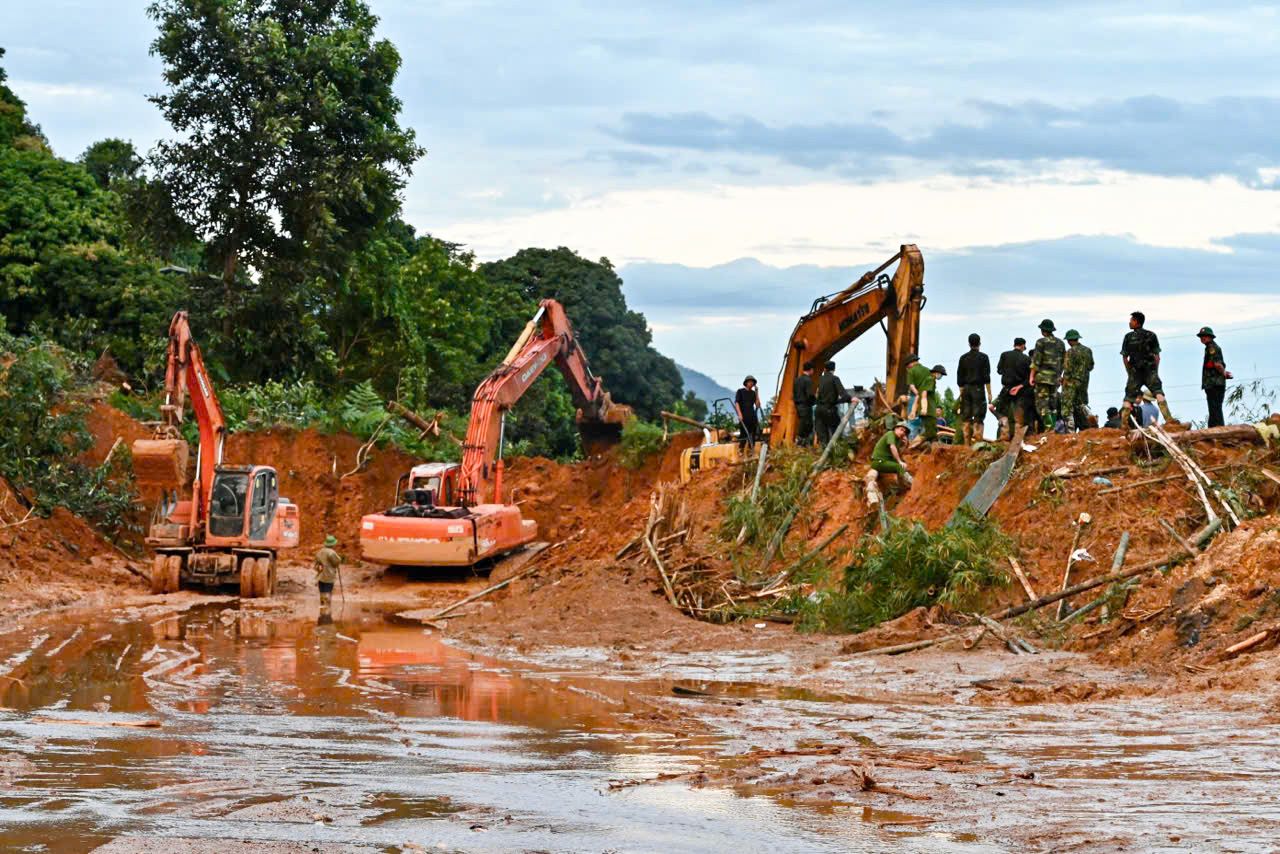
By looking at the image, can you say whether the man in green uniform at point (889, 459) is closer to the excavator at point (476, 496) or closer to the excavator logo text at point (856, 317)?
the excavator logo text at point (856, 317)

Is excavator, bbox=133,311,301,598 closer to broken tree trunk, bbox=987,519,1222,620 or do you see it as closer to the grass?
the grass

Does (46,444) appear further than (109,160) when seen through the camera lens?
No

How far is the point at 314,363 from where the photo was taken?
43.3 m

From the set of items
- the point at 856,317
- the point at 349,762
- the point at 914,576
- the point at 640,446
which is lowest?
the point at 349,762

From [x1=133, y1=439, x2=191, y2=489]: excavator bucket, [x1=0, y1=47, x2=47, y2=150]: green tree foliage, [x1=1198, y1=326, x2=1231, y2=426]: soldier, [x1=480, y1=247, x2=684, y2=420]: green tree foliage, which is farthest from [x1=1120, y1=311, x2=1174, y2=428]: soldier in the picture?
[x1=480, y1=247, x2=684, y2=420]: green tree foliage

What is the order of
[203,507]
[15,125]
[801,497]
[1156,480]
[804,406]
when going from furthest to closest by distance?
[15,125] → [804,406] → [203,507] → [801,497] → [1156,480]

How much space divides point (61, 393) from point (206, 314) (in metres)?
6.82

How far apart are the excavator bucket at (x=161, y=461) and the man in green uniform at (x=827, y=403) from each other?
1053 centimetres

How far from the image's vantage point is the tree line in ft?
131

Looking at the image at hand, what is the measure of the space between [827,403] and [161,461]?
10973 millimetres

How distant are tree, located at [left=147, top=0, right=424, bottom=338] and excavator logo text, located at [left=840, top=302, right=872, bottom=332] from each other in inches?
585

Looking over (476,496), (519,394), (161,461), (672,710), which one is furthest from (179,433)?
(672,710)

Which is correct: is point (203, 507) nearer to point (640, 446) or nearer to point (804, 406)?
point (804, 406)

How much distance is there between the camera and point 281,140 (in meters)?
39.4
